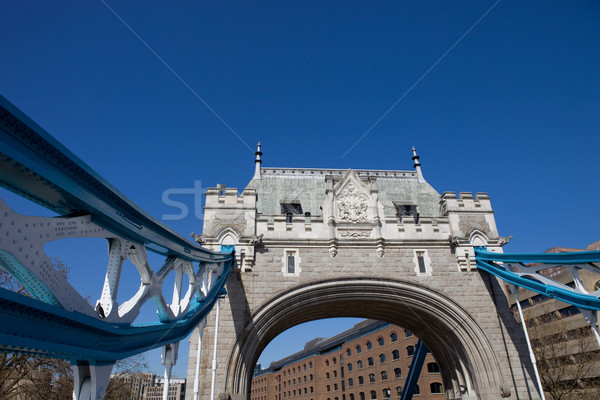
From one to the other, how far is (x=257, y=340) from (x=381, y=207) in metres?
6.67

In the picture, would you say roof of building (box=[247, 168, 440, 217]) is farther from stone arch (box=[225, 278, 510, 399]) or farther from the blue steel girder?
the blue steel girder

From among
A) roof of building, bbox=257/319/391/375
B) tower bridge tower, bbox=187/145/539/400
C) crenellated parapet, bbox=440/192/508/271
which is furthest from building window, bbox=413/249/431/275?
roof of building, bbox=257/319/391/375

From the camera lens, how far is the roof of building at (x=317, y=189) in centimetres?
1755

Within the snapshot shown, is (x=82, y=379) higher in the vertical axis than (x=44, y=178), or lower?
lower

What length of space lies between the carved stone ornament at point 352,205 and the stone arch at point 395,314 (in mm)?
2425

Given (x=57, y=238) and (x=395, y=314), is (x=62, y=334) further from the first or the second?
(x=395, y=314)

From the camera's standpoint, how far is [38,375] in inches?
643

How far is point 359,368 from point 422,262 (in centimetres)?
4662

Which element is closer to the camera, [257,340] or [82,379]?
[82,379]

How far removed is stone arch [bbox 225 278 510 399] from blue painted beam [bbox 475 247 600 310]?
1.95 m

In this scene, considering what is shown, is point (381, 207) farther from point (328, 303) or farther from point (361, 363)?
point (361, 363)

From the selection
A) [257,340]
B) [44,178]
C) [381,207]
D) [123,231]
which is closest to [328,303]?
[257,340]

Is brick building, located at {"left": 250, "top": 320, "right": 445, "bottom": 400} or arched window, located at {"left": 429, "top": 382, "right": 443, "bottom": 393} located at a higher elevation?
brick building, located at {"left": 250, "top": 320, "right": 445, "bottom": 400}

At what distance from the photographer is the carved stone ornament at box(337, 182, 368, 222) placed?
15.3m
